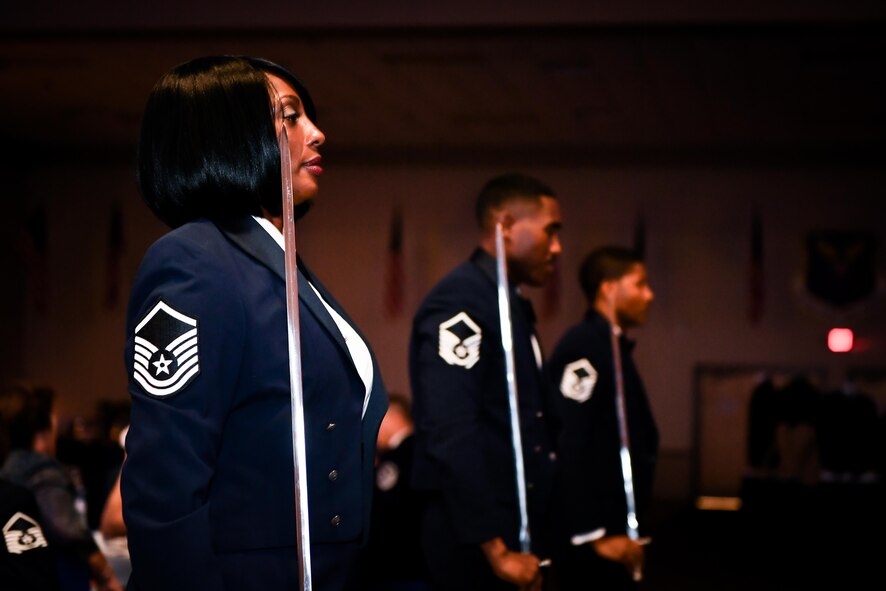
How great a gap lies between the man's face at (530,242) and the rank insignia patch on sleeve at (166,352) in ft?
5.88

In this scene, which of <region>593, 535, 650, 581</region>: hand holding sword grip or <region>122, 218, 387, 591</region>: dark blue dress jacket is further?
<region>593, 535, 650, 581</region>: hand holding sword grip

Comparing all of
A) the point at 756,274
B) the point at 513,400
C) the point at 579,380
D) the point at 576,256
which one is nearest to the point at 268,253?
the point at 513,400

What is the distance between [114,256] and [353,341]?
11.7 metres

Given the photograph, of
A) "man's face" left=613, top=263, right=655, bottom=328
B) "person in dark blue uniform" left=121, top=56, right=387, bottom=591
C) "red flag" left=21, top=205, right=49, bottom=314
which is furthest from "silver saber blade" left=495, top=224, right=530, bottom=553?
"red flag" left=21, top=205, right=49, bottom=314

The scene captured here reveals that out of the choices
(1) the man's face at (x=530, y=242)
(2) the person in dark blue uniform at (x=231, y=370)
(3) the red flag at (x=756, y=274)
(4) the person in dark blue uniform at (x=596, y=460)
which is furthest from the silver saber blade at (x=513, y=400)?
(3) the red flag at (x=756, y=274)

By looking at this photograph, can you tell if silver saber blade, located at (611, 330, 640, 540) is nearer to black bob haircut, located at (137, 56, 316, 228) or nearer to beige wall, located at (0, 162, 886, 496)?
black bob haircut, located at (137, 56, 316, 228)

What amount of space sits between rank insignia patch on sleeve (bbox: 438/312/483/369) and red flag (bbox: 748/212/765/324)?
954 cm

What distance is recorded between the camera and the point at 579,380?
3.32 meters

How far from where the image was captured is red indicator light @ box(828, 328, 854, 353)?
37.1 feet

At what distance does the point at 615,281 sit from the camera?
13.2 ft

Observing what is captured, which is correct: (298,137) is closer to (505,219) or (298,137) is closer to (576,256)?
(505,219)

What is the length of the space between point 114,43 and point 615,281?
523cm

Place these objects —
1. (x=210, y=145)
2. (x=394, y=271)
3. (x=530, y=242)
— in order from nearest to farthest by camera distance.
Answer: (x=210, y=145) → (x=530, y=242) → (x=394, y=271)

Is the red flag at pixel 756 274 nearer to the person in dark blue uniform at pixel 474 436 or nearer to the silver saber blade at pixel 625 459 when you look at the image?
the silver saber blade at pixel 625 459
